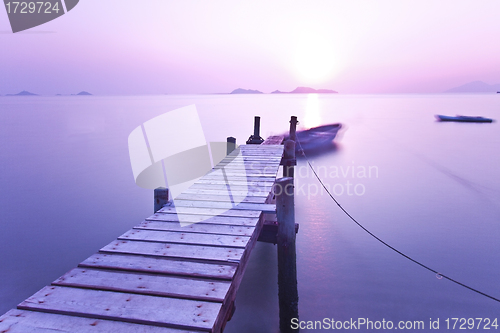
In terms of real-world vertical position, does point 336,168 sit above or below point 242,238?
below

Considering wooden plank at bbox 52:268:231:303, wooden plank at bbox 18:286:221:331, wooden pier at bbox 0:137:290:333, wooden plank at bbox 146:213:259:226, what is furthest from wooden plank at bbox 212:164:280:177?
wooden plank at bbox 18:286:221:331

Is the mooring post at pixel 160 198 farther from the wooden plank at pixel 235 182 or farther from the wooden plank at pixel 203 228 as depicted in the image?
the wooden plank at pixel 235 182

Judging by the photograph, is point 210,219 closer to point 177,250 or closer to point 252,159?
point 177,250

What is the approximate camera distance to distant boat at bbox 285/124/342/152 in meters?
23.0

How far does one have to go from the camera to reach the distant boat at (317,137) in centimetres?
2303

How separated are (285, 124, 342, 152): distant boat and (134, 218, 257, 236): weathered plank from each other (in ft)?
60.7

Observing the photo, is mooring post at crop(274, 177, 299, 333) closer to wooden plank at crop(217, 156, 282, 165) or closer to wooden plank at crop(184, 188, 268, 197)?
wooden plank at crop(184, 188, 268, 197)

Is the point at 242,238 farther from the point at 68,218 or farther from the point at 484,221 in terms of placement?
the point at 484,221

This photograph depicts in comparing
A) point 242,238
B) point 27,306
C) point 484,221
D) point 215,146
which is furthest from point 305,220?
point 215,146

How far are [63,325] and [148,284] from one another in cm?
70

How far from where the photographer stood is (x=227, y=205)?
4906 mm

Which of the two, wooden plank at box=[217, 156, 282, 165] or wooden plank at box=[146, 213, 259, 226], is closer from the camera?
wooden plank at box=[146, 213, 259, 226]

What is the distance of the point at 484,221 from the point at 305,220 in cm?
578

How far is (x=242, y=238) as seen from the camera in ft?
12.3
